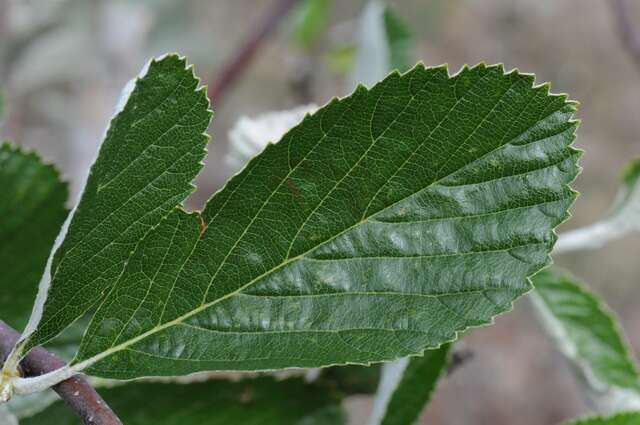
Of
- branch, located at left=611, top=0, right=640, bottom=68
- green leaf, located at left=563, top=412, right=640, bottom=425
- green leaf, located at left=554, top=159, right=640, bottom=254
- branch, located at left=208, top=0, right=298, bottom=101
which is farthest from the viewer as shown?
branch, located at left=208, top=0, right=298, bottom=101

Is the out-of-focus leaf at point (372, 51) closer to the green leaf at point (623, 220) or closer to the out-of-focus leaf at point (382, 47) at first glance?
the out-of-focus leaf at point (382, 47)

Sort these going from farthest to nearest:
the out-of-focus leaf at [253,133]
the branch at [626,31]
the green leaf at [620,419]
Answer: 1. the branch at [626,31]
2. the out-of-focus leaf at [253,133]
3. the green leaf at [620,419]

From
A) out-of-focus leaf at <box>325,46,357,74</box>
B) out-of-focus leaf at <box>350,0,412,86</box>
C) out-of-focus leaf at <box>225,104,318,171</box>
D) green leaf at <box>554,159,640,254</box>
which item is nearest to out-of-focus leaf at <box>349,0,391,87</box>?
out-of-focus leaf at <box>350,0,412,86</box>

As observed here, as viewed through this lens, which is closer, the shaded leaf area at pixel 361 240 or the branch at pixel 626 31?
the shaded leaf area at pixel 361 240

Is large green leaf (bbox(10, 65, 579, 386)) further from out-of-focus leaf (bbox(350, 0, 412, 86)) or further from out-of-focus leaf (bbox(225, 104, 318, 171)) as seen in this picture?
out-of-focus leaf (bbox(350, 0, 412, 86))

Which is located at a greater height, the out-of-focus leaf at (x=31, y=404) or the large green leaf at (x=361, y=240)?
the out-of-focus leaf at (x=31, y=404)

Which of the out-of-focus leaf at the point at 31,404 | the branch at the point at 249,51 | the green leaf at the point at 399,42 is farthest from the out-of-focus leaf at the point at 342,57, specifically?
the out-of-focus leaf at the point at 31,404

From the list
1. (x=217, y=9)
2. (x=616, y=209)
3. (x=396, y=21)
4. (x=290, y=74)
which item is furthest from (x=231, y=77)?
(x=217, y=9)

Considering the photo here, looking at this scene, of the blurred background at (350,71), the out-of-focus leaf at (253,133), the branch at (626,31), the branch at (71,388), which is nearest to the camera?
the branch at (71,388)
